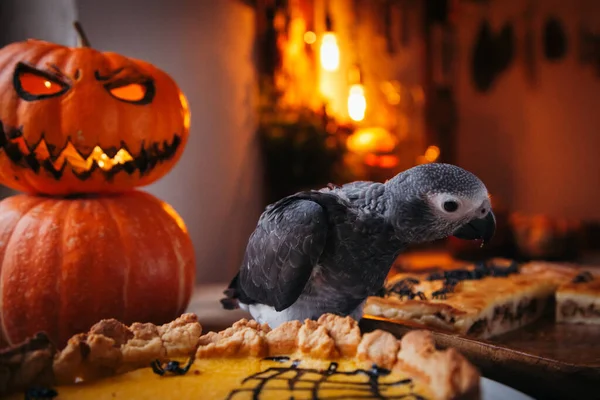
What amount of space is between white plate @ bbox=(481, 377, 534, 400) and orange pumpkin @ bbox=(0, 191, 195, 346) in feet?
3.50

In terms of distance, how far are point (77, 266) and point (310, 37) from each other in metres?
4.57

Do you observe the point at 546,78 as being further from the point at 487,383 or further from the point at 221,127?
the point at 487,383

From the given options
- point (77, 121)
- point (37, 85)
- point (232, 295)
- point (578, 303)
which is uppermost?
point (37, 85)

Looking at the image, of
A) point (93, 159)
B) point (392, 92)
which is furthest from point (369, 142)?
point (93, 159)

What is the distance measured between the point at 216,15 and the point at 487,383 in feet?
11.1

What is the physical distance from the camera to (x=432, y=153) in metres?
6.70

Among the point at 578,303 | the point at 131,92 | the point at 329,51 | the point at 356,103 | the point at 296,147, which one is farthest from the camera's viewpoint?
the point at 356,103

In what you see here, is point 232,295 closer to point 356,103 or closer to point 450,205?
point 450,205

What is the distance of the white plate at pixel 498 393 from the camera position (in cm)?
99

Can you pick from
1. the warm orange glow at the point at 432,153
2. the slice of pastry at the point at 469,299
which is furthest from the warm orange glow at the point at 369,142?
the slice of pastry at the point at 469,299

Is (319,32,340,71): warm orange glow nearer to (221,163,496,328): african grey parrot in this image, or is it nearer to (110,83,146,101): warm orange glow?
(110,83,146,101): warm orange glow

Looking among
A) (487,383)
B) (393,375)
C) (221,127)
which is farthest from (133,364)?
(221,127)

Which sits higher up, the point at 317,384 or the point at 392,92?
the point at 392,92

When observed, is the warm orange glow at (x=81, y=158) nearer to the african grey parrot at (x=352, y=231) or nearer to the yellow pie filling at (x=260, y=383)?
the african grey parrot at (x=352, y=231)
